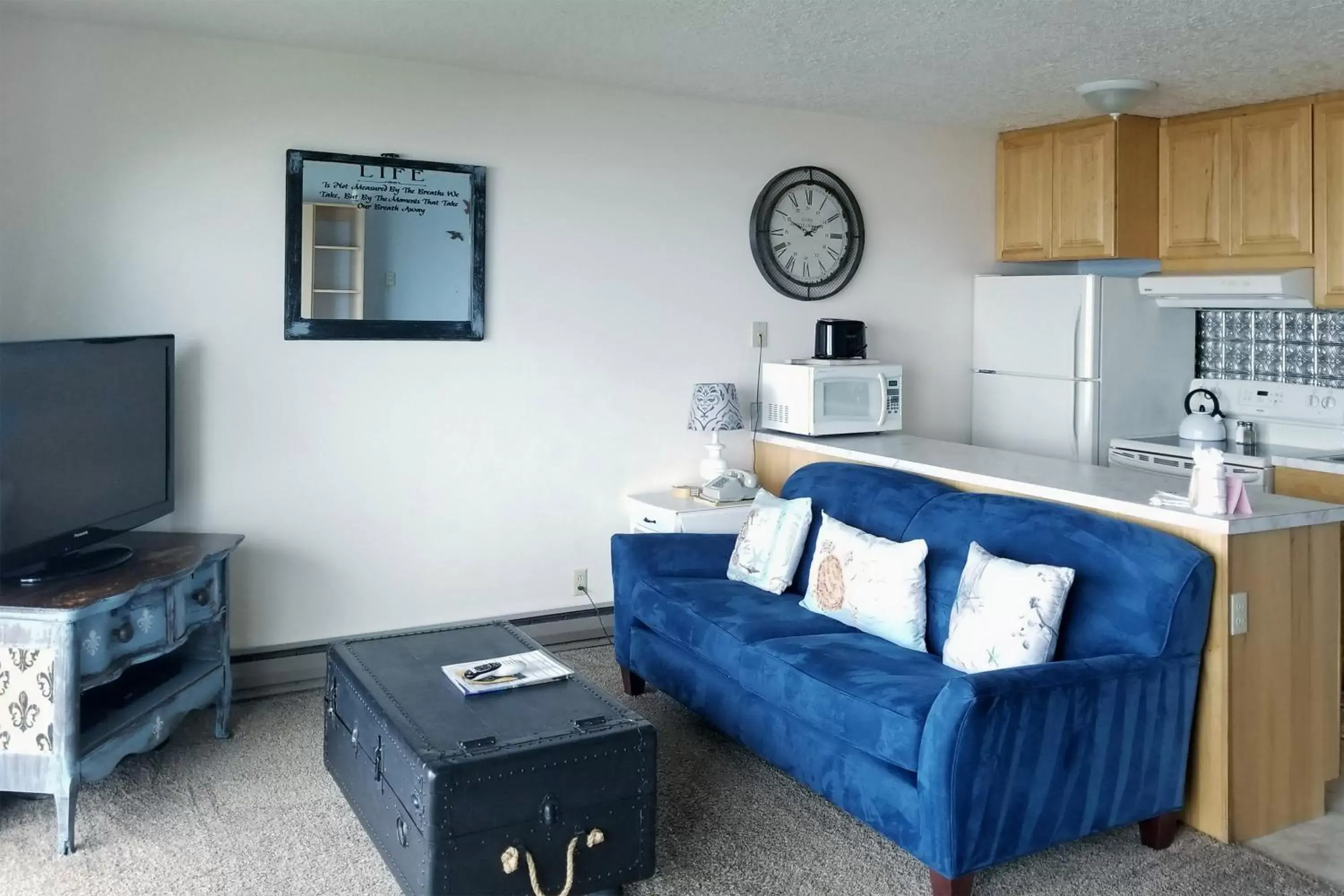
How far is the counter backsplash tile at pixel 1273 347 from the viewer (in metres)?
4.84

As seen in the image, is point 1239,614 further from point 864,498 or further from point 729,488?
point 729,488

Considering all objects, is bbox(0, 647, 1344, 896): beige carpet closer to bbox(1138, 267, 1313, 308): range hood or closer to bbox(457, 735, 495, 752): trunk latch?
bbox(457, 735, 495, 752): trunk latch

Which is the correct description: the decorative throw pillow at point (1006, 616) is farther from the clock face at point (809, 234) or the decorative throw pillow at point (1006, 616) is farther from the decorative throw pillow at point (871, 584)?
the clock face at point (809, 234)

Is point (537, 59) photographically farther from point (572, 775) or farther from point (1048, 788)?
point (1048, 788)

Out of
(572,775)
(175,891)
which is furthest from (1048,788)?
(175,891)

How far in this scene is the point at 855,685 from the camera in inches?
110

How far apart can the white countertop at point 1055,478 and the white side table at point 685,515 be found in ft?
1.47

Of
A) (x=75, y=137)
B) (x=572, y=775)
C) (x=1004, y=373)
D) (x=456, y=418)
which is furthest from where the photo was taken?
(x=1004, y=373)

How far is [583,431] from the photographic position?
4.63 metres

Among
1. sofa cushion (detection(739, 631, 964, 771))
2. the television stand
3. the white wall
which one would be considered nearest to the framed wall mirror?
the white wall

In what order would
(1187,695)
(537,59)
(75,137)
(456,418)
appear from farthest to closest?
(456,418) < (537,59) < (75,137) < (1187,695)

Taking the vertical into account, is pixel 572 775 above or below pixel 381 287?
below

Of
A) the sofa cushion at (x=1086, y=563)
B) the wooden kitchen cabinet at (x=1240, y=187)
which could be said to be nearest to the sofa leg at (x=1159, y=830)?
the sofa cushion at (x=1086, y=563)

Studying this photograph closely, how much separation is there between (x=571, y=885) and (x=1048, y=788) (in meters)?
1.13
